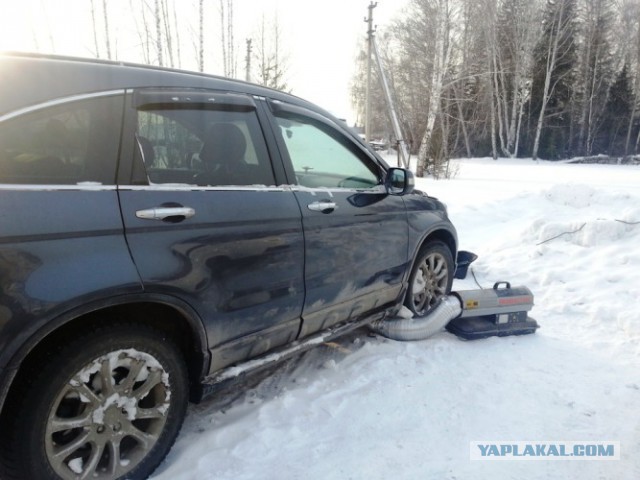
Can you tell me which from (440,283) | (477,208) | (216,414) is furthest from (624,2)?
(216,414)

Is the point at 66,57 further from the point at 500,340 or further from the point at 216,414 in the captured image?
the point at 500,340

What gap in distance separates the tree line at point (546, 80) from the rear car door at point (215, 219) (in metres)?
26.2

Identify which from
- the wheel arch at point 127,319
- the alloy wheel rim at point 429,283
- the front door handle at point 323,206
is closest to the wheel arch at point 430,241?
the alloy wheel rim at point 429,283

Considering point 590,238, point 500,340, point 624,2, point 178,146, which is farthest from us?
point 624,2

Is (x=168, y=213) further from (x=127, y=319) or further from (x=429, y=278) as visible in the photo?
(x=429, y=278)

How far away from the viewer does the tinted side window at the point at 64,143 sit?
167 cm

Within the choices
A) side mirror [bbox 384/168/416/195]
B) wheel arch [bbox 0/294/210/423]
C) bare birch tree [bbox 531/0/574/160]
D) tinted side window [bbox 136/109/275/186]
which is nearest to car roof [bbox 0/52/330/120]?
tinted side window [bbox 136/109/275/186]

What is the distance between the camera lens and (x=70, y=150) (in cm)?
185

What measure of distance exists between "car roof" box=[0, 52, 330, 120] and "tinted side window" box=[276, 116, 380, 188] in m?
0.67

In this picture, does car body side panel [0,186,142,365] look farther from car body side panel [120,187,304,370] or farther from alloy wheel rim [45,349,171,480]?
alloy wheel rim [45,349,171,480]

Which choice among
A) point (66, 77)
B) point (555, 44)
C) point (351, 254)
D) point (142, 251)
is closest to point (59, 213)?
point (142, 251)

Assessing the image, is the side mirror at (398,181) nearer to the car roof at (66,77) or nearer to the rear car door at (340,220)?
the rear car door at (340,220)

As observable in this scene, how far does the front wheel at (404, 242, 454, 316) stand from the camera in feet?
12.7

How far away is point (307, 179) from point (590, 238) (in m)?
5.01
